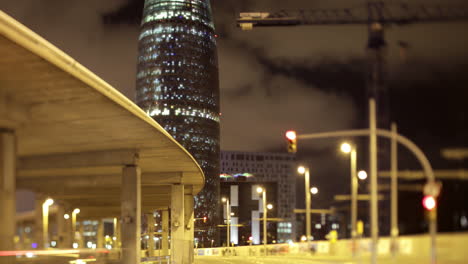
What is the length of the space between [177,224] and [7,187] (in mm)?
33535

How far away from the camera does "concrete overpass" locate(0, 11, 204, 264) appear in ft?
73.9

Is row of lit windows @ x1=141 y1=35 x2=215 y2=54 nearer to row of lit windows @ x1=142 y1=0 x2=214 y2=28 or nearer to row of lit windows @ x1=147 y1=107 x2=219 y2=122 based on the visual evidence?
row of lit windows @ x1=142 y1=0 x2=214 y2=28

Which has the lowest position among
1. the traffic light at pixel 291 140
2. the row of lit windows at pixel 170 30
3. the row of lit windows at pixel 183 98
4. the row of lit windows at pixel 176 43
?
the traffic light at pixel 291 140

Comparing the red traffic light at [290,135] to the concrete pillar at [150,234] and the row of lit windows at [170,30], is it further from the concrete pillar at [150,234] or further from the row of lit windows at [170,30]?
the row of lit windows at [170,30]

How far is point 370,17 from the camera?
136ft

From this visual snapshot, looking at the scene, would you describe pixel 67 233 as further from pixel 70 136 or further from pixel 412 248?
pixel 412 248

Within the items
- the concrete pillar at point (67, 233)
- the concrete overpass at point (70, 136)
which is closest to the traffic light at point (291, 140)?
the concrete overpass at point (70, 136)

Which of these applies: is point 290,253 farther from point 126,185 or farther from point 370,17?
point 370,17

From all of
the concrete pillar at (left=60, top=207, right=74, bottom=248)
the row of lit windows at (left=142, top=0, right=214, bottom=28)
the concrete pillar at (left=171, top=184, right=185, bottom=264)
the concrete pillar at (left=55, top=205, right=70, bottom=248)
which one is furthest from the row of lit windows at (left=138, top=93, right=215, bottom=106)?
the concrete pillar at (left=171, top=184, right=185, bottom=264)

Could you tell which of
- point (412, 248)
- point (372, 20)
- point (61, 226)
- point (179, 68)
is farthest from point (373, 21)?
point (179, 68)

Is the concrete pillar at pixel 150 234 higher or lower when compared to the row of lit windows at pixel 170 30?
lower

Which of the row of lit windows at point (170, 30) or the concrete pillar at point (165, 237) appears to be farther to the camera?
A: the row of lit windows at point (170, 30)

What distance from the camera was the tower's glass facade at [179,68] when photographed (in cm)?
18638

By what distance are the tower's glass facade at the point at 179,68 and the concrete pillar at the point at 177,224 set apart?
12587 cm
